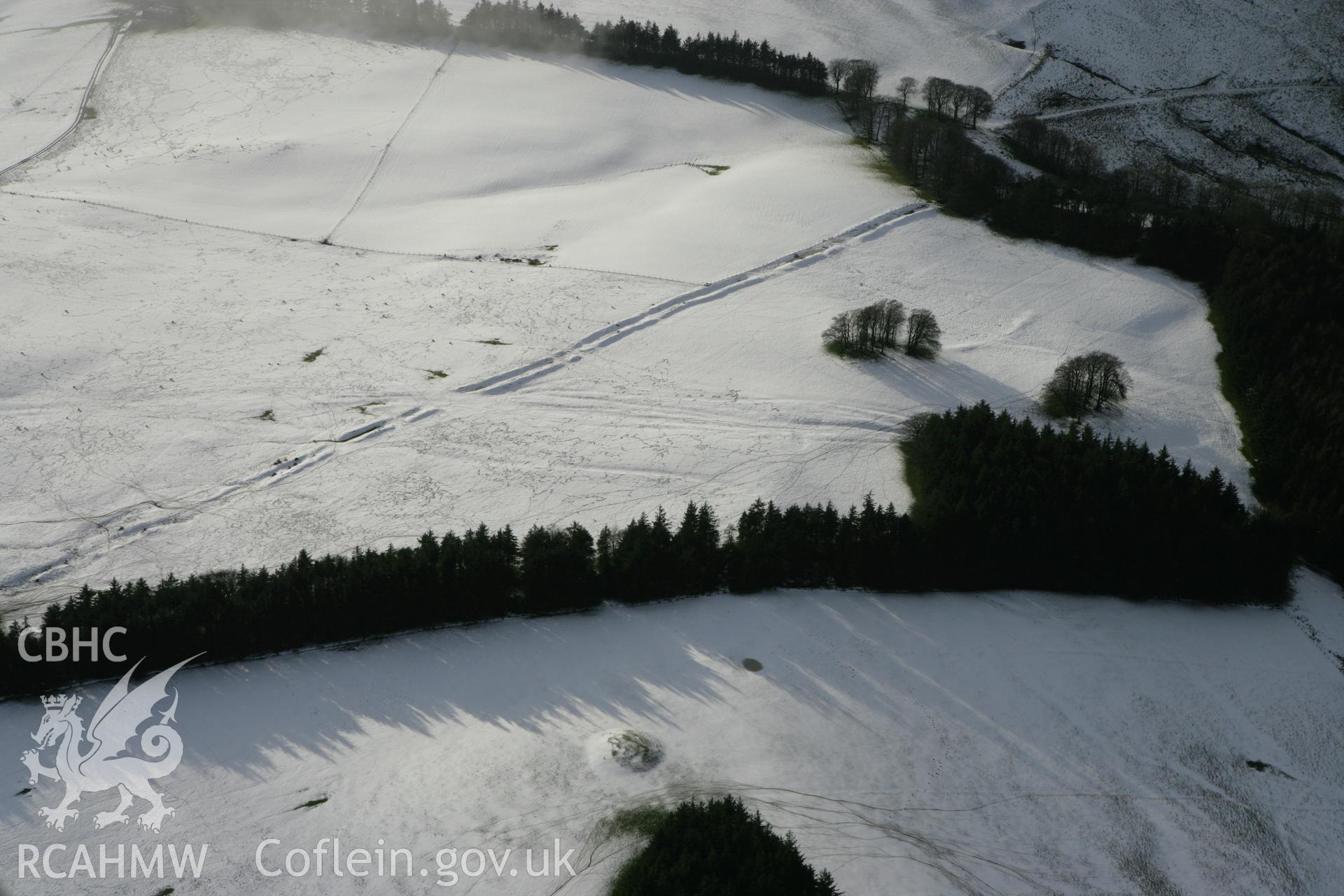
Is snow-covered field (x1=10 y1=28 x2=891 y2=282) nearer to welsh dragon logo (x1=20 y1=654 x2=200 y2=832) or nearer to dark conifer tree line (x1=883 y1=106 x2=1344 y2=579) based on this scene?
dark conifer tree line (x1=883 y1=106 x2=1344 y2=579)

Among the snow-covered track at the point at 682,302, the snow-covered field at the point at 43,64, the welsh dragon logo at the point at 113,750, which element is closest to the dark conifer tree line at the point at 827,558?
the welsh dragon logo at the point at 113,750

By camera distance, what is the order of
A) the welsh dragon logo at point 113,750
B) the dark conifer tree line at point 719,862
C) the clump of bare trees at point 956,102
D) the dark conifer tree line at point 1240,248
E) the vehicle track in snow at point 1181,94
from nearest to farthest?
the dark conifer tree line at point 719,862 < the welsh dragon logo at point 113,750 < the dark conifer tree line at point 1240,248 < the clump of bare trees at point 956,102 < the vehicle track in snow at point 1181,94

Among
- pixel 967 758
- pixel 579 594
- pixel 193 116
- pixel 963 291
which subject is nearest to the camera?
pixel 967 758

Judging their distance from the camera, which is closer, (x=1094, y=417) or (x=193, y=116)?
(x=1094, y=417)

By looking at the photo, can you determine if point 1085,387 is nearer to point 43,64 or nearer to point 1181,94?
point 1181,94

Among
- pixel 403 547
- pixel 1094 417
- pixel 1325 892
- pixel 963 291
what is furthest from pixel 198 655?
pixel 963 291

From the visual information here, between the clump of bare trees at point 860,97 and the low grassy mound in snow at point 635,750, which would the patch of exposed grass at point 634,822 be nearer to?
the low grassy mound in snow at point 635,750

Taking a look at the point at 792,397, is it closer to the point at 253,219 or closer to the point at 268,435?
the point at 268,435

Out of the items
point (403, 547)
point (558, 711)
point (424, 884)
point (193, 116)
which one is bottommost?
point (424, 884)
